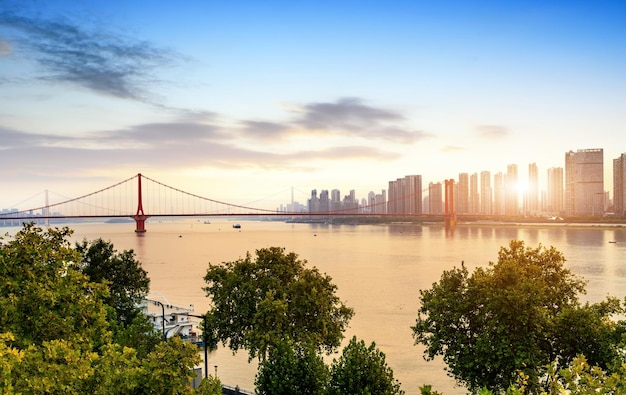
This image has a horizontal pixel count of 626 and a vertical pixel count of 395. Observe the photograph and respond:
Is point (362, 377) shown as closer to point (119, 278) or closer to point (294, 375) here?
point (294, 375)

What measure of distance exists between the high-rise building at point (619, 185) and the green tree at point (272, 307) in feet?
589

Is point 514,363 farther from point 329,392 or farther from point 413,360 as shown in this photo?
point 413,360

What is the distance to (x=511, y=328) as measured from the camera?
17203 mm

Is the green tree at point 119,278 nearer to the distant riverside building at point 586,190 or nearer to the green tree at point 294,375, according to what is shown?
the green tree at point 294,375

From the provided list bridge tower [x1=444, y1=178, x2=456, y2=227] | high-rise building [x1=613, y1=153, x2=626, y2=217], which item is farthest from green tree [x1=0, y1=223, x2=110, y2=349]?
high-rise building [x1=613, y1=153, x2=626, y2=217]

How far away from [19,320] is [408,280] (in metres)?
49.3

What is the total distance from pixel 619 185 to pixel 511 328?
193965 mm

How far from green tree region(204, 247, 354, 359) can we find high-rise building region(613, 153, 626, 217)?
179m

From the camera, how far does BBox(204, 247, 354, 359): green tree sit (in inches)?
786

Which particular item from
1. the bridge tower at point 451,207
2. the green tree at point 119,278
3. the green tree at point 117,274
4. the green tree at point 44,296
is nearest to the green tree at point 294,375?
the green tree at point 44,296

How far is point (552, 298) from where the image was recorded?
19234 mm

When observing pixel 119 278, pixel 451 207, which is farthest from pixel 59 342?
pixel 451 207

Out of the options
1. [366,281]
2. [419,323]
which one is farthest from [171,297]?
[419,323]

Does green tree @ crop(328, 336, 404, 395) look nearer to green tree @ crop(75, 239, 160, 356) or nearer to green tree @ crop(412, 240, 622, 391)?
green tree @ crop(412, 240, 622, 391)
